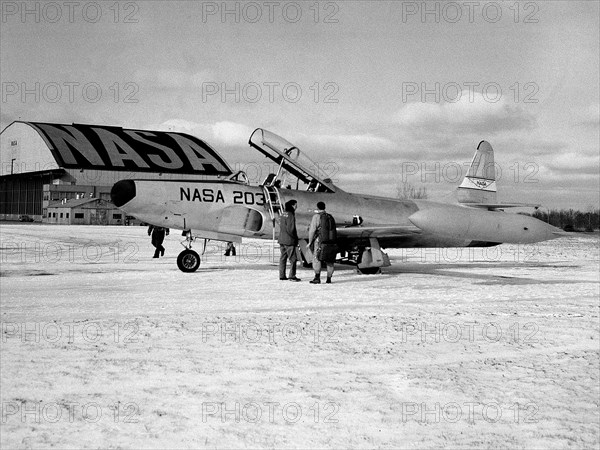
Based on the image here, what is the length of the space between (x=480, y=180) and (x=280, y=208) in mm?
6706

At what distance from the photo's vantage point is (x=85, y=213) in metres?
66.1

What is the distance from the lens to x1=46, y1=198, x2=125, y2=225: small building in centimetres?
6544

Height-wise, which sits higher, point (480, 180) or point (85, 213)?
point (85, 213)

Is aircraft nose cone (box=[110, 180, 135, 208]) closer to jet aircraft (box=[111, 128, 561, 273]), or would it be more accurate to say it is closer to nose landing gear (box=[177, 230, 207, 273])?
jet aircraft (box=[111, 128, 561, 273])

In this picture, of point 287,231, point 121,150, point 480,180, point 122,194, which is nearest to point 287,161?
point 287,231

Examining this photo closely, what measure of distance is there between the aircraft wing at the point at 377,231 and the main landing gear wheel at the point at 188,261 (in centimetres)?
363

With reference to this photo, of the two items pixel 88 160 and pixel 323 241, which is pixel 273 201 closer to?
pixel 323 241

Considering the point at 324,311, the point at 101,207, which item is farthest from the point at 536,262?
the point at 101,207

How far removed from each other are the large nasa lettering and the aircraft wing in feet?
168

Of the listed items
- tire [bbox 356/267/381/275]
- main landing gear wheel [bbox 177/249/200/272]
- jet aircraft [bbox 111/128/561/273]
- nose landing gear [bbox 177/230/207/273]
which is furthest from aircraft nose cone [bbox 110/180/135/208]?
tire [bbox 356/267/381/275]

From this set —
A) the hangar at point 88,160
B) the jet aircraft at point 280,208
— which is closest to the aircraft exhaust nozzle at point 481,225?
the jet aircraft at point 280,208

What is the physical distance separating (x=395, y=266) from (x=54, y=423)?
14352 mm

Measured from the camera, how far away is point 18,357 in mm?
6004

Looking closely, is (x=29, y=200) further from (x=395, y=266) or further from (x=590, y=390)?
(x=590, y=390)
